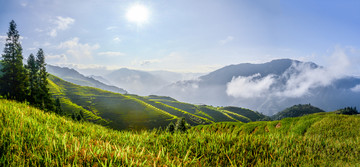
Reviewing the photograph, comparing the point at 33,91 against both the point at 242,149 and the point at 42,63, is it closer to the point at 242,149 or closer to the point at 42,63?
the point at 42,63

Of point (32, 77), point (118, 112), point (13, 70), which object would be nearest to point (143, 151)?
point (13, 70)

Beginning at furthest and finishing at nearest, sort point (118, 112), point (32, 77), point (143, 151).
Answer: point (118, 112) → point (32, 77) → point (143, 151)

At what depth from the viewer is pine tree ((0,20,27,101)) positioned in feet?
135

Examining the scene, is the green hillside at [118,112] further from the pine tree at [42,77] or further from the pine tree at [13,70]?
the pine tree at [13,70]

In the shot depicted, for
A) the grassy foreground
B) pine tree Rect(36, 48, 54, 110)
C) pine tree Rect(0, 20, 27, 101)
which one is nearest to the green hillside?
pine tree Rect(36, 48, 54, 110)

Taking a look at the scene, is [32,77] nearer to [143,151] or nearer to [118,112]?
[143,151]

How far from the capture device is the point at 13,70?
41.4m

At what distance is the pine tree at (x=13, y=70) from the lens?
4100 centimetres

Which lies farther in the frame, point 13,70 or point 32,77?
point 32,77

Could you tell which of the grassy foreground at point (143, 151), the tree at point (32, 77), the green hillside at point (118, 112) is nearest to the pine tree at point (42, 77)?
the tree at point (32, 77)

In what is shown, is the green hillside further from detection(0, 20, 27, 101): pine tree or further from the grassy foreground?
the grassy foreground

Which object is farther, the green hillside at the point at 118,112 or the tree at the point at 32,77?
the green hillside at the point at 118,112

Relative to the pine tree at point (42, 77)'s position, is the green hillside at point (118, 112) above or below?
below

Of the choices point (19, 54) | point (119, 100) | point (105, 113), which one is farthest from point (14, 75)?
point (119, 100)
